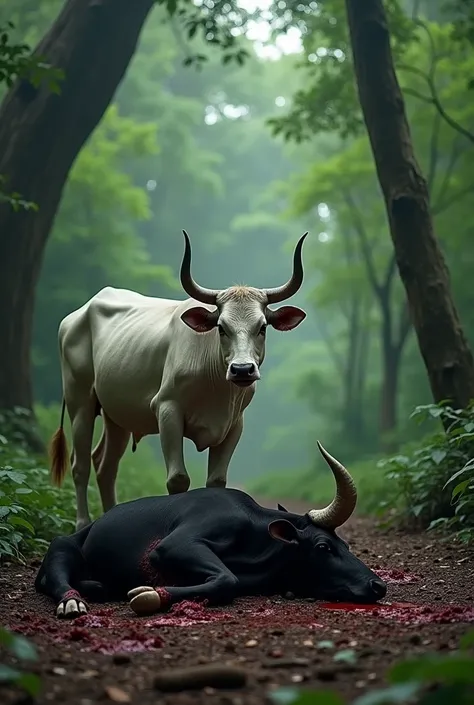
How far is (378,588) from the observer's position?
5246 mm

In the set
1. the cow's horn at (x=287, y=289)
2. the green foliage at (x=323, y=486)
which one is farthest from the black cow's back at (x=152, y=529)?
the green foliage at (x=323, y=486)

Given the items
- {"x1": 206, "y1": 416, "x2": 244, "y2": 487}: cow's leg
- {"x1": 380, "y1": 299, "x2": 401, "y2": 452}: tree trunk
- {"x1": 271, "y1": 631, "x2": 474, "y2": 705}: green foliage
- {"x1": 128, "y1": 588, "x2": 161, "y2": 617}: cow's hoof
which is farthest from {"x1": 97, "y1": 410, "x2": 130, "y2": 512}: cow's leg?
{"x1": 380, "y1": 299, "x2": 401, "y2": 452}: tree trunk

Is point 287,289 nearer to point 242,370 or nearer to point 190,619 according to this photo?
point 242,370

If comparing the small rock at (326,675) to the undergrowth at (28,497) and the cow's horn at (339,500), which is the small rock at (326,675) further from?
the undergrowth at (28,497)

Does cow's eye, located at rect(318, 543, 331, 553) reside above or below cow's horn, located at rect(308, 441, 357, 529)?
below

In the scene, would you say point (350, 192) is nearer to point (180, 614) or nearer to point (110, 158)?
point (110, 158)

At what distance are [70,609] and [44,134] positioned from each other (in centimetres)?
716

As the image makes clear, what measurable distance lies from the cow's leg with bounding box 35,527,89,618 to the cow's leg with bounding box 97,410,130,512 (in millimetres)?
1982

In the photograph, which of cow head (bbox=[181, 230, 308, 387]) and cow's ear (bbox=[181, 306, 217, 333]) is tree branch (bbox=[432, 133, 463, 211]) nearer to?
cow head (bbox=[181, 230, 308, 387])

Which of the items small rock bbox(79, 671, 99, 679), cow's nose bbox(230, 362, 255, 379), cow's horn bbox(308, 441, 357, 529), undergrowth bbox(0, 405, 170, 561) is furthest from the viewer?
undergrowth bbox(0, 405, 170, 561)

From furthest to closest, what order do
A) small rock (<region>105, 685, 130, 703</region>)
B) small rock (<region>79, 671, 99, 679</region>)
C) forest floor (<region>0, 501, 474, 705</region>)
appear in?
small rock (<region>79, 671, 99, 679</region>)
forest floor (<region>0, 501, 474, 705</region>)
small rock (<region>105, 685, 130, 703</region>)

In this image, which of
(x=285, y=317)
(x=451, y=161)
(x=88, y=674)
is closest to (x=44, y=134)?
(x=285, y=317)

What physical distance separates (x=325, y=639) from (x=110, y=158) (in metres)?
21.3

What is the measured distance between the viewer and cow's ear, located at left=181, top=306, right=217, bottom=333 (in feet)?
20.5
